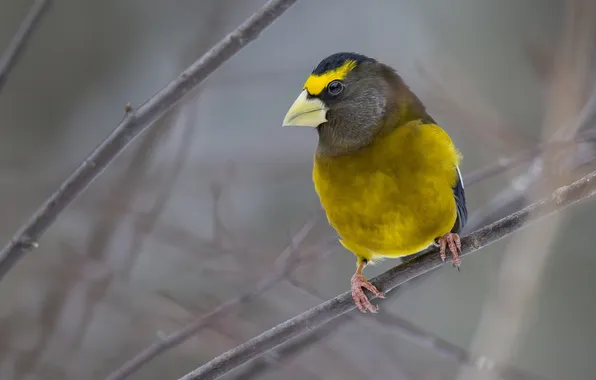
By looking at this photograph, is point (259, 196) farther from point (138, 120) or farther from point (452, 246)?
point (138, 120)

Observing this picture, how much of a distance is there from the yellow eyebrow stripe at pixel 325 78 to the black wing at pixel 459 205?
419 mm

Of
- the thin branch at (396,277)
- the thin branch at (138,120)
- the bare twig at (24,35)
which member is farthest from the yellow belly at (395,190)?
the bare twig at (24,35)

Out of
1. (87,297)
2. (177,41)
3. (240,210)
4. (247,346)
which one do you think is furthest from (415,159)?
(177,41)

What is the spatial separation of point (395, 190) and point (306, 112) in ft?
1.07

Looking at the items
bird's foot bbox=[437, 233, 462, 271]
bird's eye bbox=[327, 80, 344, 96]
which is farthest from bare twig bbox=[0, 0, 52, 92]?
bird's foot bbox=[437, 233, 462, 271]

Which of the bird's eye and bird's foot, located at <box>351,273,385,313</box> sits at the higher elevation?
the bird's eye

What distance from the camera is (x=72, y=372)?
2363 mm

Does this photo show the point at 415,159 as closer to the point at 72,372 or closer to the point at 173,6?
the point at 72,372

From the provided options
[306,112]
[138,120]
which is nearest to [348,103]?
[306,112]

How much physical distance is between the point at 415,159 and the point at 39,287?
55.9 inches

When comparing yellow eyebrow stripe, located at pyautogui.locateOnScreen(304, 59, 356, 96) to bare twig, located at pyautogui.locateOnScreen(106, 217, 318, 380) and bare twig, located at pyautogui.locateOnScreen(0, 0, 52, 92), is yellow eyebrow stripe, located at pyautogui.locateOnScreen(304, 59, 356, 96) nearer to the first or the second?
bare twig, located at pyautogui.locateOnScreen(106, 217, 318, 380)

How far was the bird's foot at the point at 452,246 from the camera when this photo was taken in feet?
6.02

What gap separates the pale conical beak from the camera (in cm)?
194

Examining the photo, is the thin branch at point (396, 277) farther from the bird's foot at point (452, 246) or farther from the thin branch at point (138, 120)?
the thin branch at point (138, 120)
